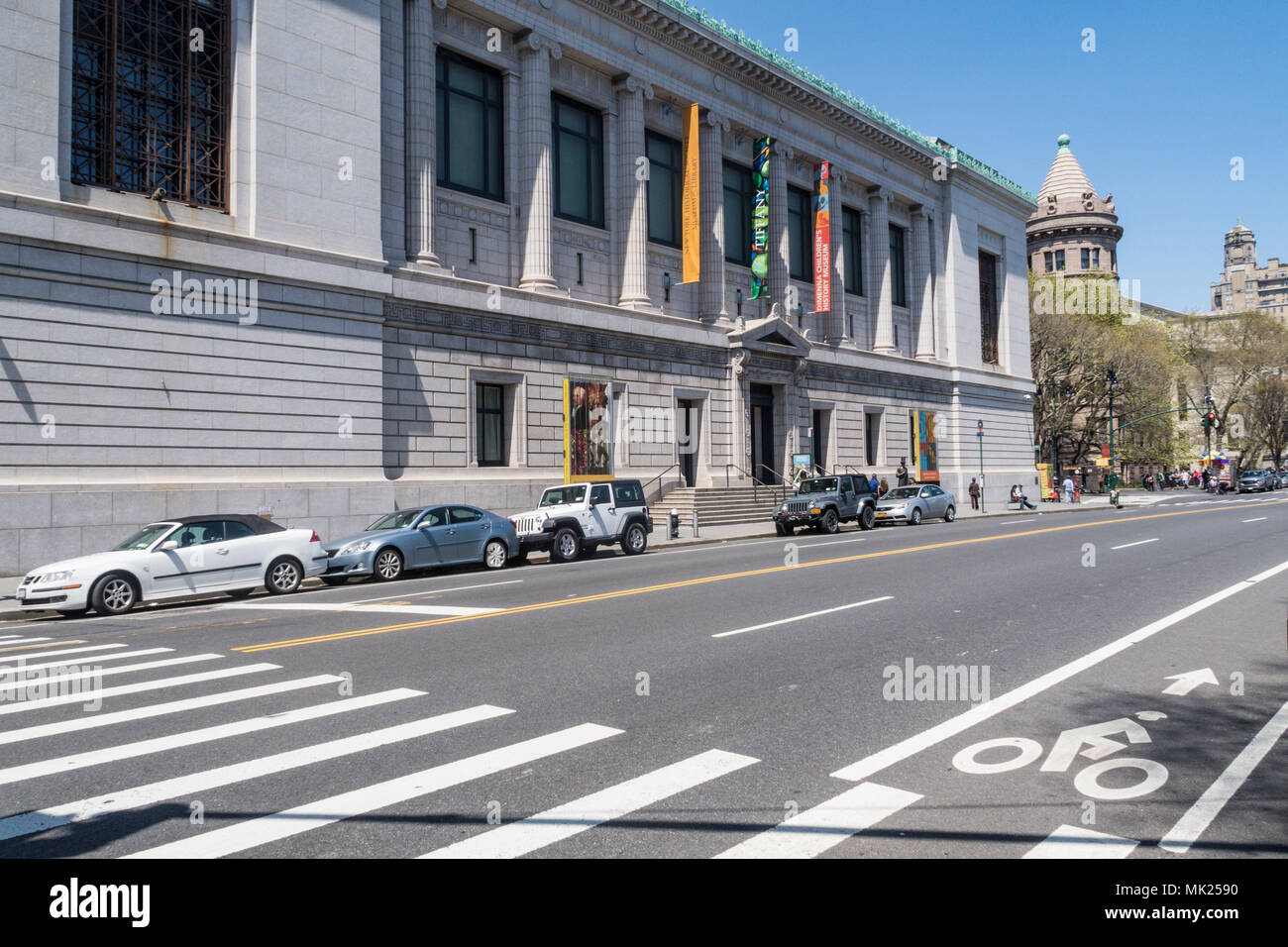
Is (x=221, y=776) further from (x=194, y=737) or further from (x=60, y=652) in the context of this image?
(x=60, y=652)

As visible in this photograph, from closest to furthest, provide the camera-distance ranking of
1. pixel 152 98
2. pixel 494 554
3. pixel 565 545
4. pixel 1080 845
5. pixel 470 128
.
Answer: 1. pixel 1080 845
2. pixel 494 554
3. pixel 152 98
4. pixel 565 545
5. pixel 470 128

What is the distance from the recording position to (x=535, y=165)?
31.0 meters

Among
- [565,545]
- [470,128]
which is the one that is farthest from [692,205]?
[565,545]

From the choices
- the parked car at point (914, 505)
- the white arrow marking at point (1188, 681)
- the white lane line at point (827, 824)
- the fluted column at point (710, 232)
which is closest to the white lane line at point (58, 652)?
the white lane line at point (827, 824)

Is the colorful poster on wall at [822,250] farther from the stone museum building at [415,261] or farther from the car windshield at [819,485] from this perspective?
the car windshield at [819,485]

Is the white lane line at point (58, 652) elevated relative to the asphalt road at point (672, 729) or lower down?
lower down

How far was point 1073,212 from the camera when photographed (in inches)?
→ 3824

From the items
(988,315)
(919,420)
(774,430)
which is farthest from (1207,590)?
(988,315)

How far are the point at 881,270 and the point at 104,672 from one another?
45.2m

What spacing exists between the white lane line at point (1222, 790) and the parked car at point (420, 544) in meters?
15.4

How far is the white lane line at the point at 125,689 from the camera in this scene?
25.3 feet

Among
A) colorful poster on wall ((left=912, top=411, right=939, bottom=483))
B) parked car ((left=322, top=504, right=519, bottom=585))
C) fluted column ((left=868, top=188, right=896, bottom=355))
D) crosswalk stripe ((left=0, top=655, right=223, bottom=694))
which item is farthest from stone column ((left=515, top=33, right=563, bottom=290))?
colorful poster on wall ((left=912, top=411, right=939, bottom=483))

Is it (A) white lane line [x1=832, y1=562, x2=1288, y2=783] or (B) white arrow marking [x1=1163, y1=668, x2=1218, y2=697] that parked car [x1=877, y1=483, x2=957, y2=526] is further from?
(B) white arrow marking [x1=1163, y1=668, x2=1218, y2=697]

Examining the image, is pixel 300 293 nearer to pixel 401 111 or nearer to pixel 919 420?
pixel 401 111
